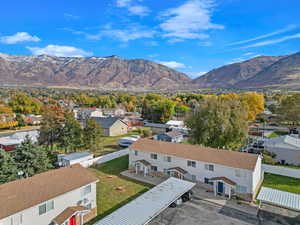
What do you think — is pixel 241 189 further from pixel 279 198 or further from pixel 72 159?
pixel 72 159

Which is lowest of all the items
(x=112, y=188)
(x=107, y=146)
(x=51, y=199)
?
(x=112, y=188)

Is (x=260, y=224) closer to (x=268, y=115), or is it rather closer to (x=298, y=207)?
(x=298, y=207)

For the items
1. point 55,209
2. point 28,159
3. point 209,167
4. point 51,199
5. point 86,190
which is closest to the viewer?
point 51,199

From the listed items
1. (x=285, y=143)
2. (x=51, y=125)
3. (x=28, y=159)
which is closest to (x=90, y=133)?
(x=51, y=125)

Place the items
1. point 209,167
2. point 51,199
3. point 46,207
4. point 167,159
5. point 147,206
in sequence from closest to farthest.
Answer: point 46,207 < point 51,199 < point 147,206 < point 209,167 < point 167,159

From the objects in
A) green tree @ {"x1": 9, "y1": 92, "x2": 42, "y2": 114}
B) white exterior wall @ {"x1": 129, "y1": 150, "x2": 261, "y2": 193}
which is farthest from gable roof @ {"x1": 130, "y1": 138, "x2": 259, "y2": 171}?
green tree @ {"x1": 9, "y1": 92, "x2": 42, "y2": 114}
